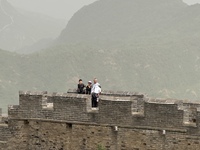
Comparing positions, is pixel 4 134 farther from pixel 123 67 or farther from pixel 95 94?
pixel 123 67

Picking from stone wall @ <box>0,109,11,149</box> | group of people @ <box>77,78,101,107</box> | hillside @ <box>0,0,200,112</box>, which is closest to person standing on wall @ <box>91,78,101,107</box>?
group of people @ <box>77,78,101,107</box>

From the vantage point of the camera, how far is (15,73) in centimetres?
12538

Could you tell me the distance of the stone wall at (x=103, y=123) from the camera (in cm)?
1902

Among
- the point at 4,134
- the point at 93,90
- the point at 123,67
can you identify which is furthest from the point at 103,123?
the point at 123,67

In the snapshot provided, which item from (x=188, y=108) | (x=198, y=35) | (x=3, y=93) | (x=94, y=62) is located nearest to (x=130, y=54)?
(x=94, y=62)

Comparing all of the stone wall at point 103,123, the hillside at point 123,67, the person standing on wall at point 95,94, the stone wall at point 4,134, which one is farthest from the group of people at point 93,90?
the hillside at point 123,67

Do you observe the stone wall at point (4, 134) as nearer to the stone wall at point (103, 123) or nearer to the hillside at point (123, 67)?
the stone wall at point (103, 123)

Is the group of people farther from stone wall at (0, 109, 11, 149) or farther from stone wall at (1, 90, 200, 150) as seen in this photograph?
stone wall at (0, 109, 11, 149)

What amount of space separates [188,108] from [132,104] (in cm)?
223

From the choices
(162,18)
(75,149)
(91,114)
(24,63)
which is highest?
(162,18)

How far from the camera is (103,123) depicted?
2000cm

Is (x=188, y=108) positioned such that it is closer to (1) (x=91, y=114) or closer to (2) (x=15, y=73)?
(1) (x=91, y=114)

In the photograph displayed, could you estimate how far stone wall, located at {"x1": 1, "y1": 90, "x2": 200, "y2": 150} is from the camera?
1902 cm

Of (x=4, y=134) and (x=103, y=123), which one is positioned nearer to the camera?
(x=103, y=123)
